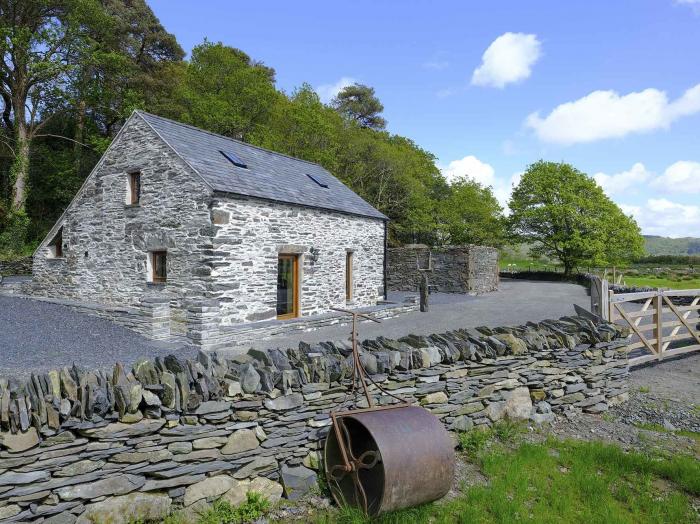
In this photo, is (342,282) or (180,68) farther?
(180,68)

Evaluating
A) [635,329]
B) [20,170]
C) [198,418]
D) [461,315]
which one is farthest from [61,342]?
[20,170]

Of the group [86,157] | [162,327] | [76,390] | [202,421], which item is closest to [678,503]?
[202,421]

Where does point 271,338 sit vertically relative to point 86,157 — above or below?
below

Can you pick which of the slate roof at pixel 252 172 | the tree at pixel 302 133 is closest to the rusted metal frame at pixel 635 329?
the slate roof at pixel 252 172

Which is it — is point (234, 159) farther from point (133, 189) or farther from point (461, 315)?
point (461, 315)

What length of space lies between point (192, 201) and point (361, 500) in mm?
9591

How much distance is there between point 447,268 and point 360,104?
28588 millimetres

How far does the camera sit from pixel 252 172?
13609mm

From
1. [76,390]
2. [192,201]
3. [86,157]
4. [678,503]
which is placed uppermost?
[86,157]

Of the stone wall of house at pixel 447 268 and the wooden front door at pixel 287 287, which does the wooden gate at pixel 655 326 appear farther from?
the stone wall of house at pixel 447 268

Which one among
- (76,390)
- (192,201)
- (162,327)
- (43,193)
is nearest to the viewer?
(76,390)

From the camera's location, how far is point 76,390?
11.3 feet

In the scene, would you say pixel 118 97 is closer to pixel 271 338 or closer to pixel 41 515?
pixel 271 338

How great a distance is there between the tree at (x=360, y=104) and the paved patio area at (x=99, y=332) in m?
33.4
